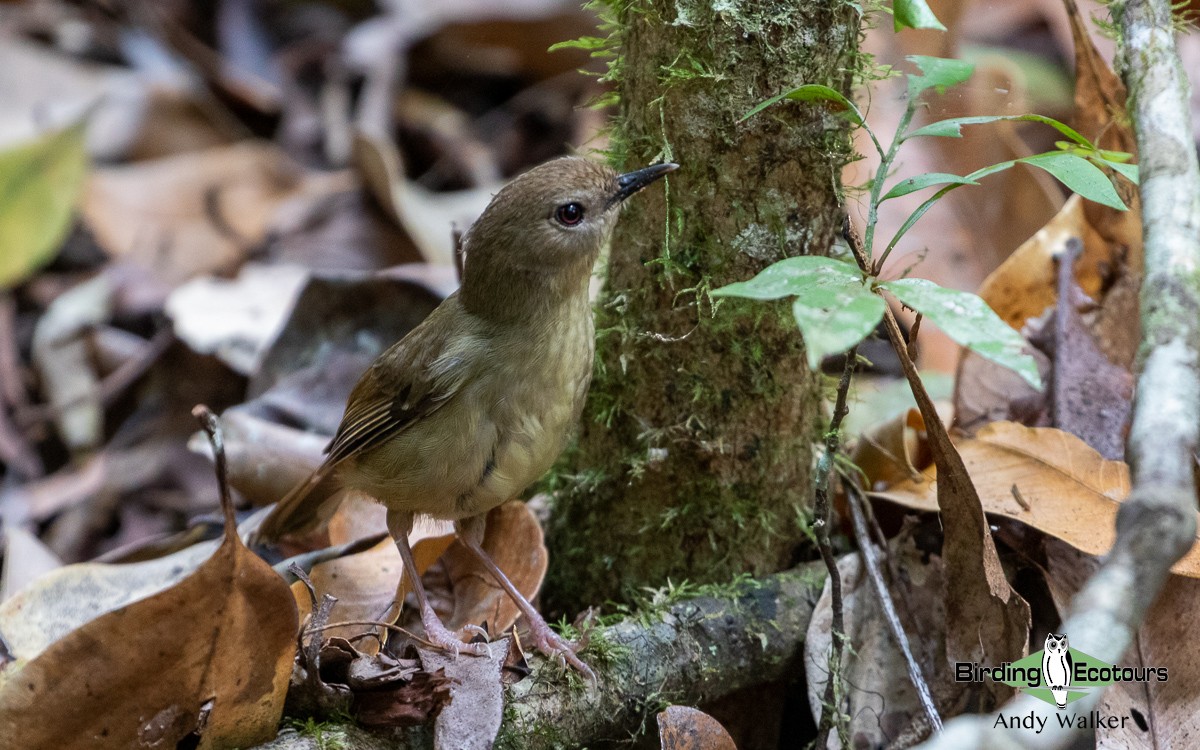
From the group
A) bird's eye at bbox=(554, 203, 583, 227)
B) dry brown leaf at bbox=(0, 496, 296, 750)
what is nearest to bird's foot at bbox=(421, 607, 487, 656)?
dry brown leaf at bbox=(0, 496, 296, 750)

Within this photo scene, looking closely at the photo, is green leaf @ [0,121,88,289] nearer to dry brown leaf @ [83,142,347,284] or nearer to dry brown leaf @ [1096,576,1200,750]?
dry brown leaf @ [83,142,347,284]

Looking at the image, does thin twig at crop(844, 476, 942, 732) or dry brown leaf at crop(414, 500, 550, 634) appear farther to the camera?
dry brown leaf at crop(414, 500, 550, 634)

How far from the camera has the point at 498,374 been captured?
127 inches

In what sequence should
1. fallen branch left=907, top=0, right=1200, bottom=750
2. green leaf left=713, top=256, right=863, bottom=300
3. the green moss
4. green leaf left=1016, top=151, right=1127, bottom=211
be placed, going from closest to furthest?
fallen branch left=907, top=0, right=1200, bottom=750, green leaf left=713, top=256, right=863, bottom=300, green leaf left=1016, top=151, right=1127, bottom=211, the green moss

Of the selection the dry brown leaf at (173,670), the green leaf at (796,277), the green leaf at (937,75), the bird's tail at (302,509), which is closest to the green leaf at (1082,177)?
the green leaf at (937,75)

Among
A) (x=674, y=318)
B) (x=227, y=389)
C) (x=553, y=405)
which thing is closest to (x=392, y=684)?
(x=553, y=405)

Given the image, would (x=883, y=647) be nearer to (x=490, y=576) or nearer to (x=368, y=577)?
(x=490, y=576)

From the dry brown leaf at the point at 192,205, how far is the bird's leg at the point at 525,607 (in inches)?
132

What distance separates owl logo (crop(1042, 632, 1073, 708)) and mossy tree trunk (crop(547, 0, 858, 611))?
114 centimetres

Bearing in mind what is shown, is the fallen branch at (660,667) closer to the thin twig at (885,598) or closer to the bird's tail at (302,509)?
the thin twig at (885,598)

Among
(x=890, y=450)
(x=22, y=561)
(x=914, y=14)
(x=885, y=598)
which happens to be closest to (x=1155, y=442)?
(x=914, y=14)

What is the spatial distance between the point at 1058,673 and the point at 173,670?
6.05 ft

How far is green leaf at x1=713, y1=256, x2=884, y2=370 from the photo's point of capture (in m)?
1.66

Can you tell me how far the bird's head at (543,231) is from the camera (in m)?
3.16
